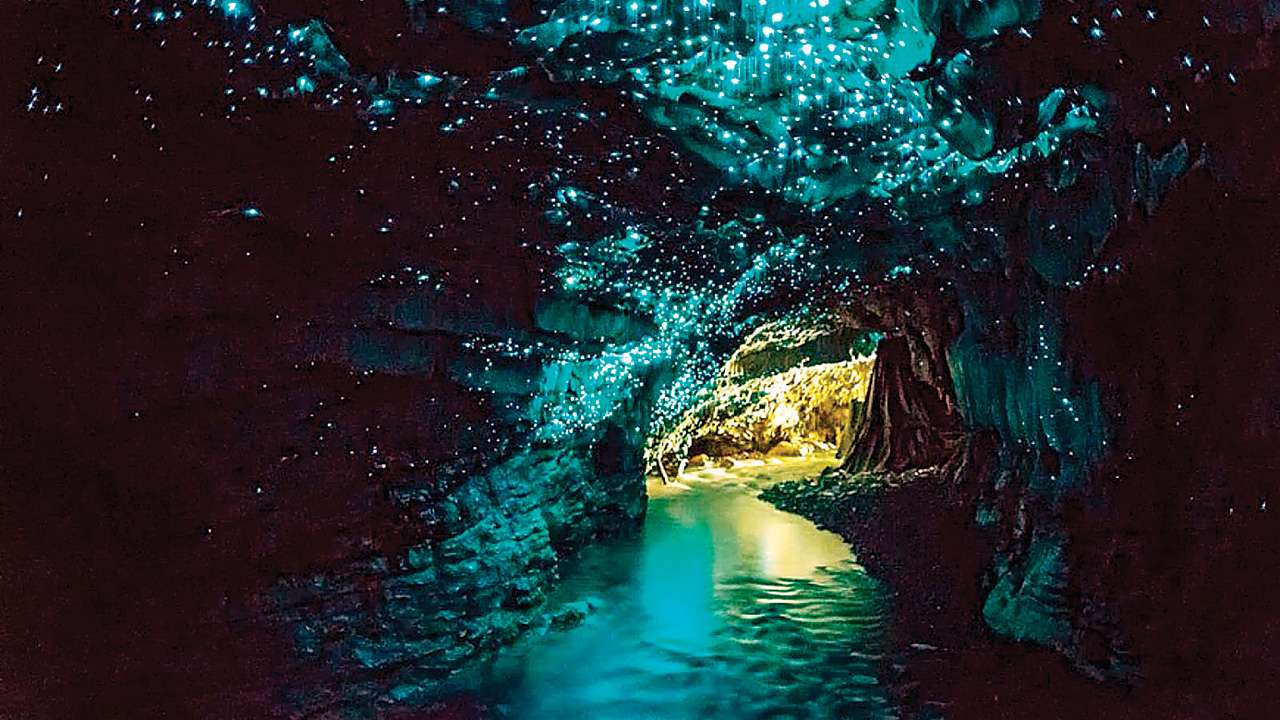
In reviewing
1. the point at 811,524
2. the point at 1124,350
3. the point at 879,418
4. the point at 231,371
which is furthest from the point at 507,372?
the point at 879,418

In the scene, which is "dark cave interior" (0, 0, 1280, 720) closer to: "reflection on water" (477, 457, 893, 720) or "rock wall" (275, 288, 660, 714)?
"rock wall" (275, 288, 660, 714)

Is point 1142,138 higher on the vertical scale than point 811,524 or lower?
higher

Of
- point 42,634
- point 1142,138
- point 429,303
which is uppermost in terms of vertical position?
point 1142,138

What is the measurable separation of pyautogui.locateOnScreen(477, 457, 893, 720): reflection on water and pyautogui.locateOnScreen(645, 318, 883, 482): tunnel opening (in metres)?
4.15

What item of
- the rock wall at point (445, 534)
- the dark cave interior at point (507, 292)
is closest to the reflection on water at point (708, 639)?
the dark cave interior at point (507, 292)

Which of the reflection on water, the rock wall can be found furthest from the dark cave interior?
the reflection on water

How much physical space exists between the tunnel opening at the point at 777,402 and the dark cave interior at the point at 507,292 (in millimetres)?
6974

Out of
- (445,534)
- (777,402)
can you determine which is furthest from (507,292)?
(777,402)

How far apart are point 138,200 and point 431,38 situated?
6.87ft

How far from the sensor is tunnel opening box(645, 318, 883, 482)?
17.9m

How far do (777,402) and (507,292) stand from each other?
17252 millimetres

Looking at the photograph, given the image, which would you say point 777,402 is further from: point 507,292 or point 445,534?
point 445,534

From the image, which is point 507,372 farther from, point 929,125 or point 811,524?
point 811,524

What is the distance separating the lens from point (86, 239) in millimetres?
5035
